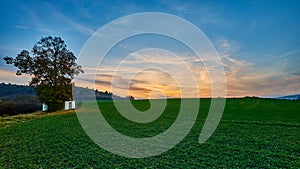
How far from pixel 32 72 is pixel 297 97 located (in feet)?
189

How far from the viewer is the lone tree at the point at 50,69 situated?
44.4m

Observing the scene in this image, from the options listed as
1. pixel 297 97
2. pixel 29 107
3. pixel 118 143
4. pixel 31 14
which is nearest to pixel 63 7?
pixel 31 14

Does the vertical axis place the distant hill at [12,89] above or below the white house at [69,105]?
above

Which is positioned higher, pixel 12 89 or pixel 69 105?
pixel 12 89

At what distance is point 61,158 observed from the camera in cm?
1179

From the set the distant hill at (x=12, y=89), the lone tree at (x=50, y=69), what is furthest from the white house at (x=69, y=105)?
the distant hill at (x=12, y=89)

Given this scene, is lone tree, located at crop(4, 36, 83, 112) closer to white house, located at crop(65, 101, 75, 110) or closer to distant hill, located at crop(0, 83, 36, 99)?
white house, located at crop(65, 101, 75, 110)

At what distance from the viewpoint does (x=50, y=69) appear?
45.4 m

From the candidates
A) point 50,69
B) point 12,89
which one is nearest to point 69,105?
point 50,69

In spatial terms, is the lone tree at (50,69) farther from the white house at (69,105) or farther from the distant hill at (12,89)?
the distant hill at (12,89)

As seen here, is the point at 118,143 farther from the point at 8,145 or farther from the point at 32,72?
the point at 32,72

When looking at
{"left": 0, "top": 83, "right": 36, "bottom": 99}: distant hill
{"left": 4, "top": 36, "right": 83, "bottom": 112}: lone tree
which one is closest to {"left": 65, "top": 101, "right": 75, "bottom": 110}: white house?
{"left": 4, "top": 36, "right": 83, "bottom": 112}: lone tree

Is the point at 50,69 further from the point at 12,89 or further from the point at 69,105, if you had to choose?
the point at 12,89

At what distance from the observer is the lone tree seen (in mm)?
44375
